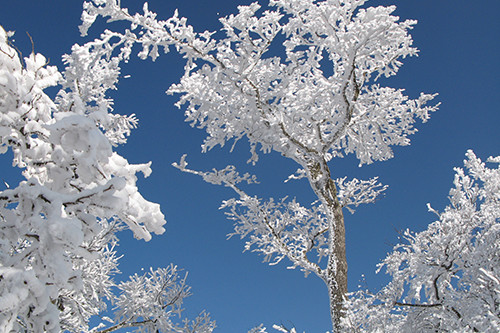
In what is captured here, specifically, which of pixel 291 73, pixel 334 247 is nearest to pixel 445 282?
pixel 334 247

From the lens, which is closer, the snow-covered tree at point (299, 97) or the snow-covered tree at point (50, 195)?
the snow-covered tree at point (50, 195)

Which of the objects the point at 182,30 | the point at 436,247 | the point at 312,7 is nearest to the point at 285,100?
the point at 312,7

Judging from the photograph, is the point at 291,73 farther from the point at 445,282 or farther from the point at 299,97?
the point at 445,282

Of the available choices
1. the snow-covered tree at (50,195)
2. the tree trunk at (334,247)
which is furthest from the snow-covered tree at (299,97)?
the snow-covered tree at (50,195)

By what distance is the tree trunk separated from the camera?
21.6 ft

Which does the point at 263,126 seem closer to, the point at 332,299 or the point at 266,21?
the point at 266,21

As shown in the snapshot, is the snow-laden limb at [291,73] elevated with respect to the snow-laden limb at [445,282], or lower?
elevated

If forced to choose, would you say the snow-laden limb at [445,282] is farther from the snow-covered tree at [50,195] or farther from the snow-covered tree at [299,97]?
the snow-covered tree at [50,195]

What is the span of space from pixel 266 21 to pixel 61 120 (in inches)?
226

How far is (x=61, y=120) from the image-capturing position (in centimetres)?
209

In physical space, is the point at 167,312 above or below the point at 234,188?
below

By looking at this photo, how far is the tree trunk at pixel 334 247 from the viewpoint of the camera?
6593 mm

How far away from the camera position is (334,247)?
23.5 feet

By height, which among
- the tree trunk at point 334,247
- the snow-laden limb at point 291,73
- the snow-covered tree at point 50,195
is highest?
the snow-laden limb at point 291,73
